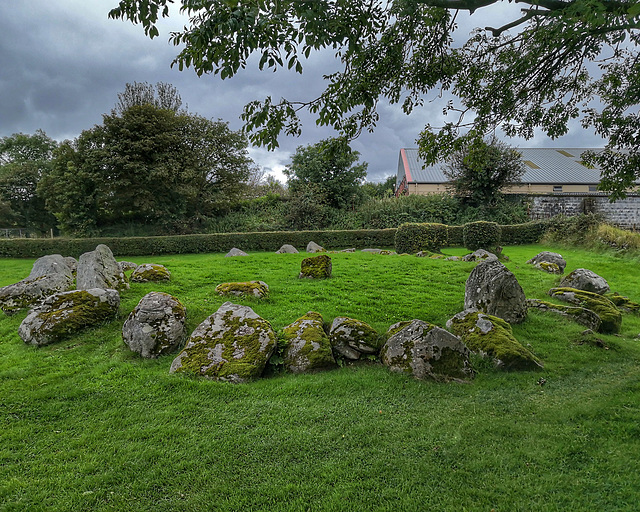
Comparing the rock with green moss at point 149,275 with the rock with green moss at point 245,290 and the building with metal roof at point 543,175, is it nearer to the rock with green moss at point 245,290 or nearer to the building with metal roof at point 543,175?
the rock with green moss at point 245,290

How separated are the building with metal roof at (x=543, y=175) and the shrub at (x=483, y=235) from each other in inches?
544

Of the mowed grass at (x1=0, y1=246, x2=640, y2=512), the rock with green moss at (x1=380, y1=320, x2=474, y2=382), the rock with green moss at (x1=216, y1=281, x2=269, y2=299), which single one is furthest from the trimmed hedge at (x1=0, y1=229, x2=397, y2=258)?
the rock with green moss at (x1=380, y1=320, x2=474, y2=382)

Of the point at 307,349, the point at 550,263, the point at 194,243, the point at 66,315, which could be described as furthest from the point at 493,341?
the point at 194,243

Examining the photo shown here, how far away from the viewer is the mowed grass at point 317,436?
234 cm

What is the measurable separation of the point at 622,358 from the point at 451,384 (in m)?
3.12

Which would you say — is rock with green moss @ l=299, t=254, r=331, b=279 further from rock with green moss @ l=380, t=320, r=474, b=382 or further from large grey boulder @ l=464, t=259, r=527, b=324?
rock with green moss @ l=380, t=320, r=474, b=382

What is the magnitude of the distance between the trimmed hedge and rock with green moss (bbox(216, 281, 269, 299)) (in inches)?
486

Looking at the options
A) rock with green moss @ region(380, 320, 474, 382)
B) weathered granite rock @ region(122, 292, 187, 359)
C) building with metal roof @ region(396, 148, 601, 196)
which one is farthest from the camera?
building with metal roof @ region(396, 148, 601, 196)

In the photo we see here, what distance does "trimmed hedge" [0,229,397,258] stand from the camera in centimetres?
1892

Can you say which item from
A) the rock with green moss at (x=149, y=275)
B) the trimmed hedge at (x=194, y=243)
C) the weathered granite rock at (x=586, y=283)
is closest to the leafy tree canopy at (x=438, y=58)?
the weathered granite rock at (x=586, y=283)

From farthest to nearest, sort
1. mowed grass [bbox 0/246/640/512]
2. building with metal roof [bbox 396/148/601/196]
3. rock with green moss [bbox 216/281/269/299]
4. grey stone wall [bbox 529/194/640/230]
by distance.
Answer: building with metal roof [bbox 396/148/601/196]
grey stone wall [bbox 529/194/640/230]
rock with green moss [bbox 216/281/269/299]
mowed grass [bbox 0/246/640/512]

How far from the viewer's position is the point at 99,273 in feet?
23.4

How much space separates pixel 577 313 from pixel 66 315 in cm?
941

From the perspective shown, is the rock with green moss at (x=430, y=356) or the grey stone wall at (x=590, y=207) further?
the grey stone wall at (x=590, y=207)
